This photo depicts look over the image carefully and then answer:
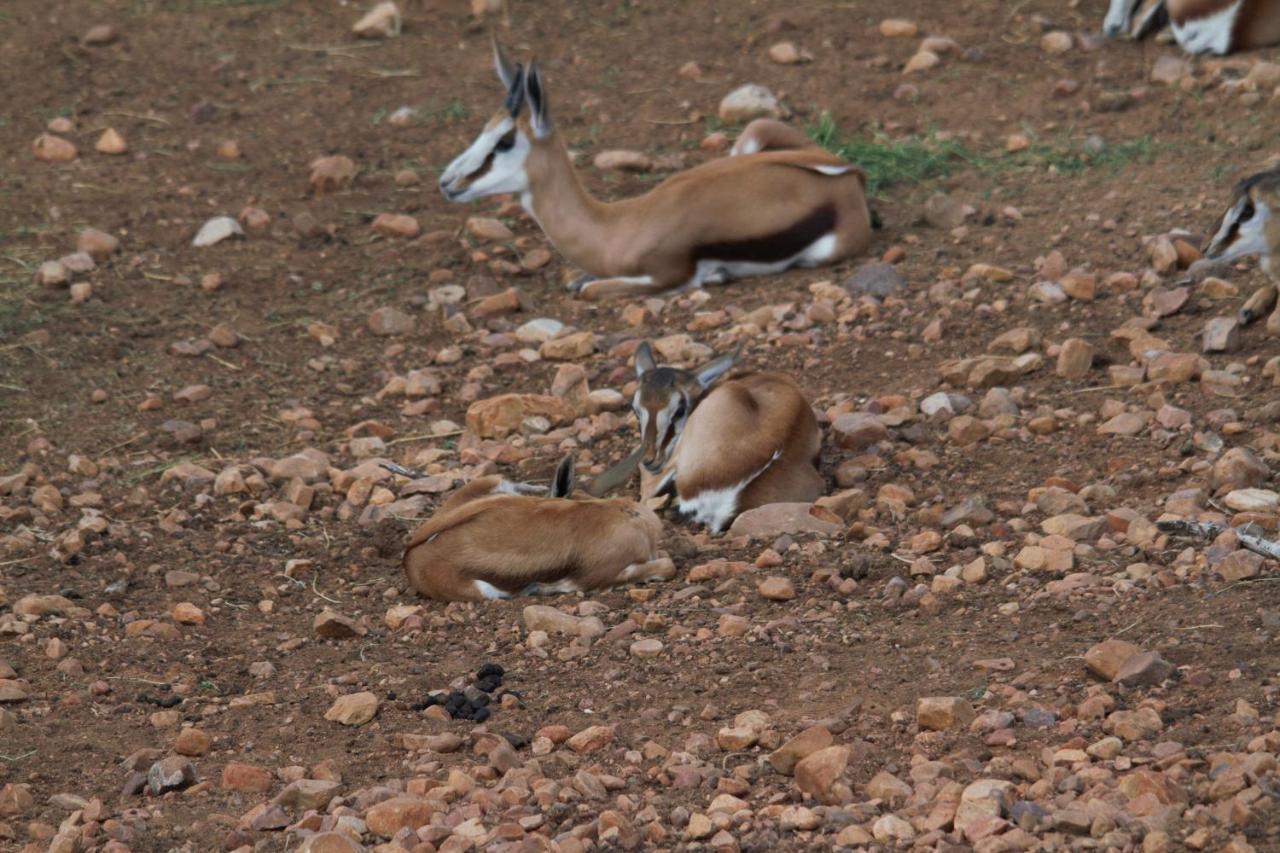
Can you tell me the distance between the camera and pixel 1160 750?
375cm

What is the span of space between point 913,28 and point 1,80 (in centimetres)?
533

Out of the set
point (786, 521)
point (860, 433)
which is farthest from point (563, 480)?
point (860, 433)

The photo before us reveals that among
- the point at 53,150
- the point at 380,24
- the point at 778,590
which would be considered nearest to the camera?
the point at 778,590

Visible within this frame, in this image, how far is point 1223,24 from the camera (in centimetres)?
899

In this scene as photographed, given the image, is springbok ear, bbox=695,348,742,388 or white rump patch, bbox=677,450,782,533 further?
springbok ear, bbox=695,348,742,388

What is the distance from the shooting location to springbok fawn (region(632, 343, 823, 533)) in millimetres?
5641

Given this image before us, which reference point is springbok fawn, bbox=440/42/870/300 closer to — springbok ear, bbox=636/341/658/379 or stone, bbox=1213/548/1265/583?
springbok ear, bbox=636/341/658/379

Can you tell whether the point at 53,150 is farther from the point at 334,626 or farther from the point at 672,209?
the point at 334,626

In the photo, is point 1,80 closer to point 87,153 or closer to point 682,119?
point 87,153

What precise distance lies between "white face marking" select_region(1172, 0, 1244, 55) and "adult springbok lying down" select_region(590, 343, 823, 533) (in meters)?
4.25

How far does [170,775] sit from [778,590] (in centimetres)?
177

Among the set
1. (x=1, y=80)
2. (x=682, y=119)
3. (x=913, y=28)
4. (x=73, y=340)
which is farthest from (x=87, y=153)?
(x=913, y=28)

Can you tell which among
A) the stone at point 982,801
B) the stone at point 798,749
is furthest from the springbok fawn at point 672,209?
the stone at point 982,801

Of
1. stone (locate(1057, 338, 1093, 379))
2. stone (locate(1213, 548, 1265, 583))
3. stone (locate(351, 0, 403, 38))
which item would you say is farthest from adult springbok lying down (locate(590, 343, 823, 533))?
stone (locate(351, 0, 403, 38))
